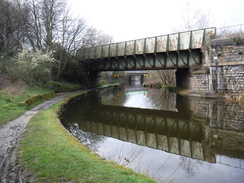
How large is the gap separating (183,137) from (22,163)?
6376 mm

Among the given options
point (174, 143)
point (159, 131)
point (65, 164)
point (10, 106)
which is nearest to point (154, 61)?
point (159, 131)

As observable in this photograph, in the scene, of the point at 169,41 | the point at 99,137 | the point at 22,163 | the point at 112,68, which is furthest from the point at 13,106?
the point at 112,68

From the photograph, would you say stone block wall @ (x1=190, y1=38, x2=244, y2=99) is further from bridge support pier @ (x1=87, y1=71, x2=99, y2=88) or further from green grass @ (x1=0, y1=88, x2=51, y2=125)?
bridge support pier @ (x1=87, y1=71, x2=99, y2=88)

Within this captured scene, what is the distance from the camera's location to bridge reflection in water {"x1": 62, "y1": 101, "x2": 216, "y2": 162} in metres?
7.49

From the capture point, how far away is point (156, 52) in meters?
23.8

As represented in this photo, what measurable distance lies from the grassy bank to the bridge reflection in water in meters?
3.09

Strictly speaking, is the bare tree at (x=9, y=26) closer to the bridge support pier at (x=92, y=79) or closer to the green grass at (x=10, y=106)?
the bridge support pier at (x=92, y=79)

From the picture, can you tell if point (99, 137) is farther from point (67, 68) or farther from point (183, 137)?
point (67, 68)

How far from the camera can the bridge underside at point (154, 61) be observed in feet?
74.2

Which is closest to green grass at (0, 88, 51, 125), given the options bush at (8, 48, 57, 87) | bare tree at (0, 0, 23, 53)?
bush at (8, 48, 57, 87)

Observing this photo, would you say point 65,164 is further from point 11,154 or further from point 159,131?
point 159,131

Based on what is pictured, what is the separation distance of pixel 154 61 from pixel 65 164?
22.0 meters

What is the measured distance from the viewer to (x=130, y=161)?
255 inches

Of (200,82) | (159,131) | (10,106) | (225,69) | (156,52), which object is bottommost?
(159,131)
